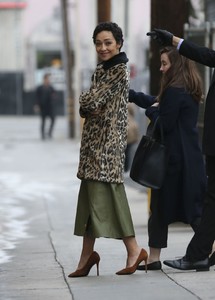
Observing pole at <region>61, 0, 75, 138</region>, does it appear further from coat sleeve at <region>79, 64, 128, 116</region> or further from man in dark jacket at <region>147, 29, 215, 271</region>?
coat sleeve at <region>79, 64, 128, 116</region>

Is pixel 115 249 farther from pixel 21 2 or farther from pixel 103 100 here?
pixel 21 2

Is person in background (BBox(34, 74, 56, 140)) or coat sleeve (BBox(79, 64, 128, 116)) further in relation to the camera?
person in background (BBox(34, 74, 56, 140))

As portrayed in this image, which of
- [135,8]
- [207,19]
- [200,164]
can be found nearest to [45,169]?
[207,19]

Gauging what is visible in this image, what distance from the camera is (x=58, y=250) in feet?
31.2

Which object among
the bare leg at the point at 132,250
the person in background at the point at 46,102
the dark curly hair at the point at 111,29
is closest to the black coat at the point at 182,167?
the bare leg at the point at 132,250

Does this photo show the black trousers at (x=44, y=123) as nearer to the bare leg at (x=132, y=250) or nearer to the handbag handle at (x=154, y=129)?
the handbag handle at (x=154, y=129)

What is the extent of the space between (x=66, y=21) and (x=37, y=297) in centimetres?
2472

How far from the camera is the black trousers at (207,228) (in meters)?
7.32

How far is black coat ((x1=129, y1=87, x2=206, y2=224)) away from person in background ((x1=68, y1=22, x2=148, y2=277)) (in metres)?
0.41

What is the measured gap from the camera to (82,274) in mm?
7527

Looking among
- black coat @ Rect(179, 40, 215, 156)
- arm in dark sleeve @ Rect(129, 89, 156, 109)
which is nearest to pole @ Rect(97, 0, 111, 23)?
arm in dark sleeve @ Rect(129, 89, 156, 109)

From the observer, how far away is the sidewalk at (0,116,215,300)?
691 cm

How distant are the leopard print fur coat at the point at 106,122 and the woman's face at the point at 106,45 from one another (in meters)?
0.04

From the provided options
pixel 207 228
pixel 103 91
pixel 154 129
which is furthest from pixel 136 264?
pixel 103 91
